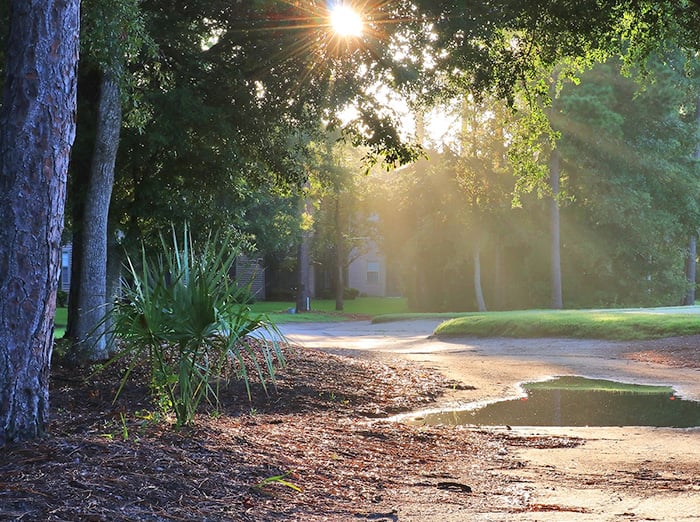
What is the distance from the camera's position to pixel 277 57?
1347cm

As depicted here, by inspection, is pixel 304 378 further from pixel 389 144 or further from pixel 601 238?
pixel 601 238

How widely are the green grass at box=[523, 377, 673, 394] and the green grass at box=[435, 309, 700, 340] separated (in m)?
6.55

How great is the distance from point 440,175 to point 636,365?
23.7 meters

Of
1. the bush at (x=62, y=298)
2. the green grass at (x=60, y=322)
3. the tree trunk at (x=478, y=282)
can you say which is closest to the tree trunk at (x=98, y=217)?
the green grass at (x=60, y=322)

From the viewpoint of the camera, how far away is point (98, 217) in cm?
1184

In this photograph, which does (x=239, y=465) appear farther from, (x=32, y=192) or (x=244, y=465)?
(x=32, y=192)

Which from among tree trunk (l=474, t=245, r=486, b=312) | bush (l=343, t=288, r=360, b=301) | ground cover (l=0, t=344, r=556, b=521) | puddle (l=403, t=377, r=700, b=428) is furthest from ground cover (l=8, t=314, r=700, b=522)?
bush (l=343, t=288, r=360, b=301)

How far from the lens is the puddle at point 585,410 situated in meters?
9.88

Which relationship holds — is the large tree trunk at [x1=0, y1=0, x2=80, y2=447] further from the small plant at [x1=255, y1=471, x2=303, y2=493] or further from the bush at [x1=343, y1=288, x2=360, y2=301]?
the bush at [x1=343, y1=288, x2=360, y2=301]

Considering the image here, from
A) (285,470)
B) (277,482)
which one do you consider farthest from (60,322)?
(277,482)

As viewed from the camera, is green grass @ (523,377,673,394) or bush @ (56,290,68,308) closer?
green grass @ (523,377,673,394)

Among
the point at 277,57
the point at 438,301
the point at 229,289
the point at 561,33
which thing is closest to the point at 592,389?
the point at 561,33

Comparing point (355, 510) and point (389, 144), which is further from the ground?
point (389, 144)

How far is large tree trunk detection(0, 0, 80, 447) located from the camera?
5488mm
